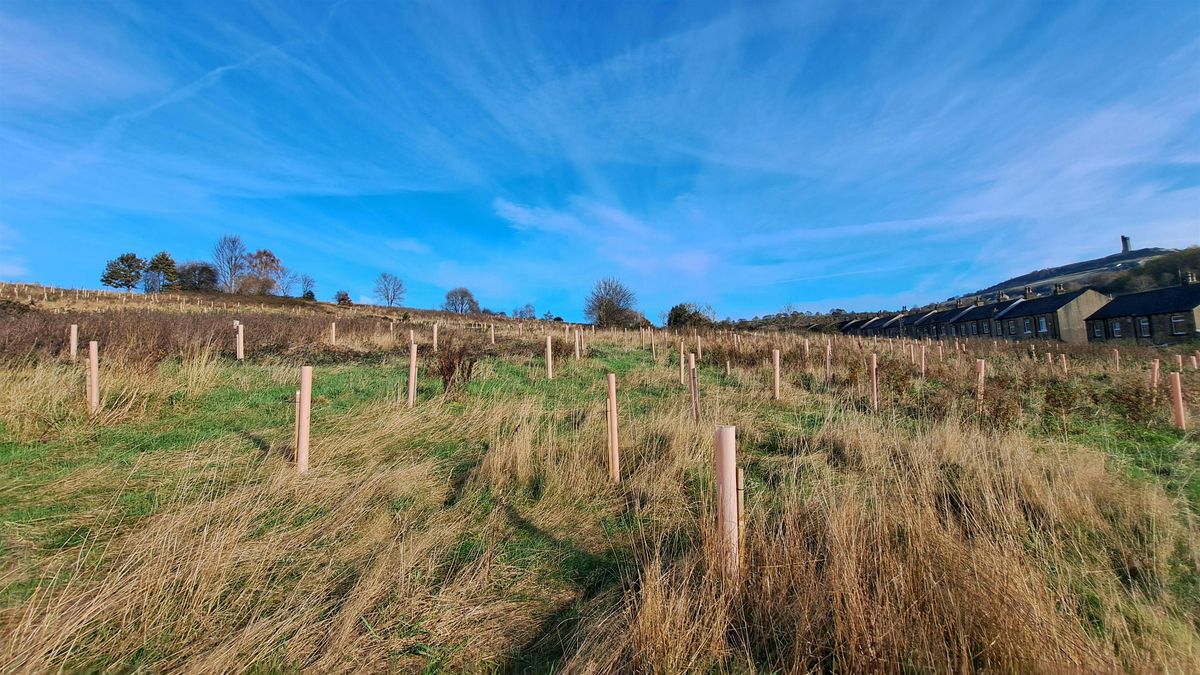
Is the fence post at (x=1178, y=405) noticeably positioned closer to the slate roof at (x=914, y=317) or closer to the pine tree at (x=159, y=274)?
the slate roof at (x=914, y=317)

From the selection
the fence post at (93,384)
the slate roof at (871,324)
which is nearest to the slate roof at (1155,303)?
the slate roof at (871,324)

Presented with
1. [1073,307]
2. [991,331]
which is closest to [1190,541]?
[1073,307]

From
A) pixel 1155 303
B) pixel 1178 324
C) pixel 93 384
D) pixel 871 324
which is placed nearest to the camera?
pixel 93 384

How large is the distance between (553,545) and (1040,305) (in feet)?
203

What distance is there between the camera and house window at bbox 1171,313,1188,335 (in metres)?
36.2

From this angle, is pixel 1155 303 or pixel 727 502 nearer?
pixel 727 502

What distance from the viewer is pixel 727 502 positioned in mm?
2613

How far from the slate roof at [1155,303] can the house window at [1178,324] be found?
1.93 feet

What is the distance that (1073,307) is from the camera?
44.1 meters

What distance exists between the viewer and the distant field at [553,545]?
2.22 m

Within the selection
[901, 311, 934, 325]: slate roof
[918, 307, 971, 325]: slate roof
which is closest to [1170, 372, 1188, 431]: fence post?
[918, 307, 971, 325]: slate roof

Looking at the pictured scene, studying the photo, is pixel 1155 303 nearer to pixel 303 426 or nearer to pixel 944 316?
pixel 944 316

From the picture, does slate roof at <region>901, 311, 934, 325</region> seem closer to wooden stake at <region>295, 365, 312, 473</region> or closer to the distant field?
the distant field

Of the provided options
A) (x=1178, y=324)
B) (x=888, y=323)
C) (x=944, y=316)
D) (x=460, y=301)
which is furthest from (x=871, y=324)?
(x=460, y=301)
